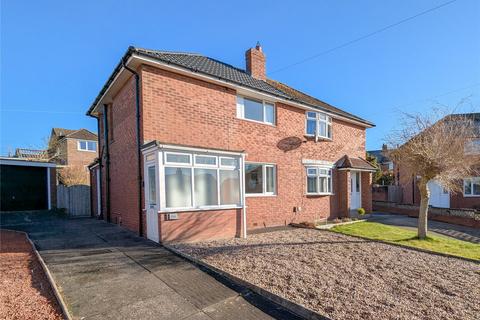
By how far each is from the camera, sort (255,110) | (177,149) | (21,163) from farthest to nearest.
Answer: (21,163), (255,110), (177,149)

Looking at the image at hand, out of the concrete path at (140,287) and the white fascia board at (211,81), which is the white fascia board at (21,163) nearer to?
the white fascia board at (211,81)

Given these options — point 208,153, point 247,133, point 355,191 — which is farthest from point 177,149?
point 355,191

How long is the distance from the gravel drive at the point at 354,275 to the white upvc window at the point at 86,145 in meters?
31.1

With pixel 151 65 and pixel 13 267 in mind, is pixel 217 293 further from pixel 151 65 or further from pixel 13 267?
pixel 151 65

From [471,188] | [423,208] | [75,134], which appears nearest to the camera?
[423,208]

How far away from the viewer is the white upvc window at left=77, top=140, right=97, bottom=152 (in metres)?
33.3

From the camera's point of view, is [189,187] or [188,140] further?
[188,140]

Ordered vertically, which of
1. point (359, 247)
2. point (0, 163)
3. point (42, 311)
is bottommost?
point (359, 247)

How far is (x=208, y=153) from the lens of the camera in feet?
29.0

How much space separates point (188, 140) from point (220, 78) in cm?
266

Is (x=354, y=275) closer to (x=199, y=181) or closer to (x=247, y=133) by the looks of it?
(x=199, y=181)

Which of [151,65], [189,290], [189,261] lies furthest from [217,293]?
[151,65]

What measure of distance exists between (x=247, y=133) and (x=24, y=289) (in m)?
8.51

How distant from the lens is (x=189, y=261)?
655cm
